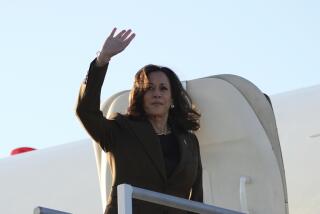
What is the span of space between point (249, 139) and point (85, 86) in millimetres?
1519

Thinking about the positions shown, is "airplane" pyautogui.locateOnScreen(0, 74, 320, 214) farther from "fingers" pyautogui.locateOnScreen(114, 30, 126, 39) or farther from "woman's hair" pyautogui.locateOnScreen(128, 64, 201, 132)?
"fingers" pyautogui.locateOnScreen(114, 30, 126, 39)

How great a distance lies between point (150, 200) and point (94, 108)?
131 cm

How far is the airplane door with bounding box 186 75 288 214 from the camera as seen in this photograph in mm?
6715

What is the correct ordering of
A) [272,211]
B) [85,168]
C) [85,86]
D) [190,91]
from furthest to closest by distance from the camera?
[85,168] → [190,91] → [272,211] → [85,86]

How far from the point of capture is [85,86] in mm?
5828

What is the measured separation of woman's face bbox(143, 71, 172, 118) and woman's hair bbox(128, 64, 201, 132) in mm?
30

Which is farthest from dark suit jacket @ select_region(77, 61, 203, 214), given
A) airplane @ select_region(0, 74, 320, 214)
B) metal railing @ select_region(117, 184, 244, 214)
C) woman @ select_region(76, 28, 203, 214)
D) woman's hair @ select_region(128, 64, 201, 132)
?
metal railing @ select_region(117, 184, 244, 214)

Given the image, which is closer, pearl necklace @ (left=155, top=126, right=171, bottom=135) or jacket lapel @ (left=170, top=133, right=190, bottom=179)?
jacket lapel @ (left=170, top=133, right=190, bottom=179)

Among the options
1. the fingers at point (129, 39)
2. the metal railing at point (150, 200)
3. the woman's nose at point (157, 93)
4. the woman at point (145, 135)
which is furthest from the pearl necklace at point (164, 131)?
the metal railing at point (150, 200)

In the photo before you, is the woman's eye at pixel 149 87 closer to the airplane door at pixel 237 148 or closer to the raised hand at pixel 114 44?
the raised hand at pixel 114 44

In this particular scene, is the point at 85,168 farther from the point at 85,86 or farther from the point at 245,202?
the point at 85,86

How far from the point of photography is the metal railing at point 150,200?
4.46m

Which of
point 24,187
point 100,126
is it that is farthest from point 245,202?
point 24,187

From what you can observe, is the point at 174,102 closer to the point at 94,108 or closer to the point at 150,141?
the point at 150,141
